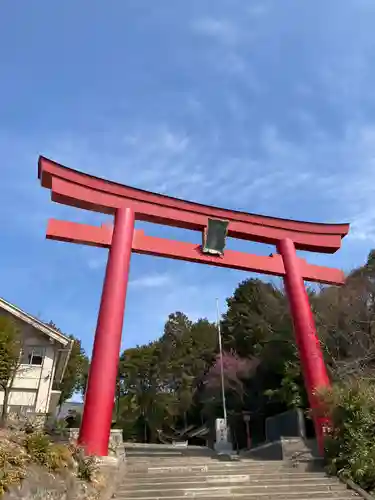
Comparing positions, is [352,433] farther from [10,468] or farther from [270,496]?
[10,468]

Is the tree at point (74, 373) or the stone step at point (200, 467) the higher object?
the tree at point (74, 373)

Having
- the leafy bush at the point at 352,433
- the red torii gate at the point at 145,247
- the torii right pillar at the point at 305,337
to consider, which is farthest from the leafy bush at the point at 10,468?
the torii right pillar at the point at 305,337

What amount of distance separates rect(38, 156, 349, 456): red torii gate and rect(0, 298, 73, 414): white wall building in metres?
7.11

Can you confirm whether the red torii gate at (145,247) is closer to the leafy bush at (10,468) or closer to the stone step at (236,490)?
the stone step at (236,490)

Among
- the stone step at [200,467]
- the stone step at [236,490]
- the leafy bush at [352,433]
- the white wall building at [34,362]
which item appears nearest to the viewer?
the stone step at [236,490]

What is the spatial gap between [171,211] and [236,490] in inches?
311

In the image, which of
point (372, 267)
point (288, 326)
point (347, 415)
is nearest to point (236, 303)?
point (288, 326)

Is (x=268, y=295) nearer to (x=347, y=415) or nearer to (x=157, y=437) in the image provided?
(x=347, y=415)

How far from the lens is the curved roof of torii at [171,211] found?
12.3 metres

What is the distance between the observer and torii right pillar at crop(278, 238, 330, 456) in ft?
35.7

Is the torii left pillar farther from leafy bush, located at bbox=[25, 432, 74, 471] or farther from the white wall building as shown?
the white wall building

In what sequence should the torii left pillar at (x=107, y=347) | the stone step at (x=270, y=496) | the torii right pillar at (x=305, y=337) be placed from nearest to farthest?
the stone step at (x=270, y=496) < the torii left pillar at (x=107, y=347) < the torii right pillar at (x=305, y=337)

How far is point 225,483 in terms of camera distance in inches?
334

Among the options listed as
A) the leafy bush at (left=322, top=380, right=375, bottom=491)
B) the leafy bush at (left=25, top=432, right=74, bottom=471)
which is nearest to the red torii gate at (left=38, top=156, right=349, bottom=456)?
the leafy bush at (left=322, top=380, right=375, bottom=491)
